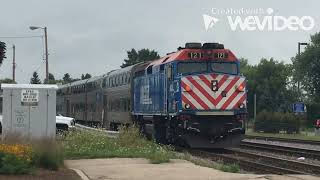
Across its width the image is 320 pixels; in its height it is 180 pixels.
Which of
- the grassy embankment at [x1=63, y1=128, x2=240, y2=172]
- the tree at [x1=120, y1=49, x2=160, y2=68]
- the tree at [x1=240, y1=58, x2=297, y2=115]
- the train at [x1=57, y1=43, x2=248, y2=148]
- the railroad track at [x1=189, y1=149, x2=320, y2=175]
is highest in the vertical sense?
the tree at [x1=120, y1=49, x2=160, y2=68]

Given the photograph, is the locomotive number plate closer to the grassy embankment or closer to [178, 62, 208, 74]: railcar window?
[178, 62, 208, 74]: railcar window

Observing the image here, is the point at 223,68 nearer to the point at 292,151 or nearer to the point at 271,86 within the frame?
the point at 292,151

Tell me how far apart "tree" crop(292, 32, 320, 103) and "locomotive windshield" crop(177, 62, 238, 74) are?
201ft

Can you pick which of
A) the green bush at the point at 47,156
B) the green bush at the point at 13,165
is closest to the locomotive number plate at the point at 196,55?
the green bush at the point at 47,156

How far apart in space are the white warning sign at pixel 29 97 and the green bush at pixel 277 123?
110 feet

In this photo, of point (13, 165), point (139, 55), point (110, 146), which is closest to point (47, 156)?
point (13, 165)

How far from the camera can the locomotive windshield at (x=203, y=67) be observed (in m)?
21.9

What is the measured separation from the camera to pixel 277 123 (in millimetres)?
50438

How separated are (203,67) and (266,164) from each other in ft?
18.4

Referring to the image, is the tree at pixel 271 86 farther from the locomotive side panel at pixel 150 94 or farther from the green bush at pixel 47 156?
the green bush at pixel 47 156

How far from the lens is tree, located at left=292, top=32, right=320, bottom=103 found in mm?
81938

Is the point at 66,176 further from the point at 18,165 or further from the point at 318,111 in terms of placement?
the point at 318,111

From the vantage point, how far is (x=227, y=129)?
21281 mm

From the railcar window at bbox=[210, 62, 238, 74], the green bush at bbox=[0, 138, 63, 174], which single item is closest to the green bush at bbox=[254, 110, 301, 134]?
the railcar window at bbox=[210, 62, 238, 74]
